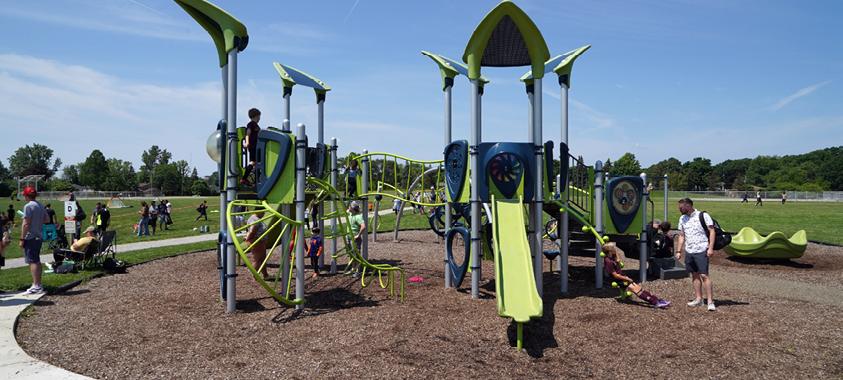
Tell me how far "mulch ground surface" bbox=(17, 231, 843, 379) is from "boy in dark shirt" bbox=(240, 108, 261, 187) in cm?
221

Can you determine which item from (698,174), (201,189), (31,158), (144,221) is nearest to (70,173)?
(31,158)

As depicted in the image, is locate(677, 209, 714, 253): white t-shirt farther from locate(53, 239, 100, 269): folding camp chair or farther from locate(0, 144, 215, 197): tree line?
locate(0, 144, 215, 197): tree line

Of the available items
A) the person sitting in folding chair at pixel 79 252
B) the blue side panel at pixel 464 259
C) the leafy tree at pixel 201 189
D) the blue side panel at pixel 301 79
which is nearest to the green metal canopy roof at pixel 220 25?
the blue side panel at pixel 301 79

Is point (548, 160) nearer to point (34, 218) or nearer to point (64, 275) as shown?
point (34, 218)

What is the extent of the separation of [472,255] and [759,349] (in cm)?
417

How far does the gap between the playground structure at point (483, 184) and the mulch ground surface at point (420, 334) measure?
1.66ft

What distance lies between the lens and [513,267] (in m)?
6.49

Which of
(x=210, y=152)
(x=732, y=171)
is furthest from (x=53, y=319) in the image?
(x=732, y=171)

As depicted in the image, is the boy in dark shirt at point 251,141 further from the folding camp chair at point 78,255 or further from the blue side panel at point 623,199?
the blue side panel at point 623,199

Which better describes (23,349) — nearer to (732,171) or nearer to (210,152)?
(210,152)

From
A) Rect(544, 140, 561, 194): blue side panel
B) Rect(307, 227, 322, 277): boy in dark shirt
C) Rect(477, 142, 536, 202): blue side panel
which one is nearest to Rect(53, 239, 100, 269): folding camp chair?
Rect(307, 227, 322, 277): boy in dark shirt

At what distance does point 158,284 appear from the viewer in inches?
356

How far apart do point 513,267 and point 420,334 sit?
1.71 m

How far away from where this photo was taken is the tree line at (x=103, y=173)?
101 m
